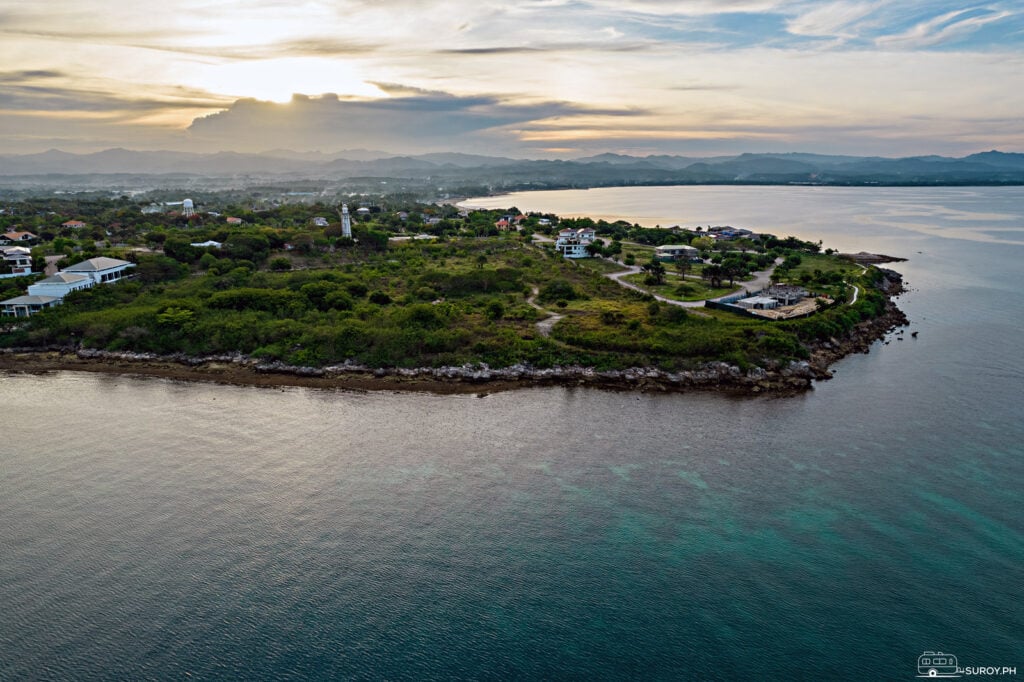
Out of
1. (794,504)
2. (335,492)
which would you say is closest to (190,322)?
(335,492)

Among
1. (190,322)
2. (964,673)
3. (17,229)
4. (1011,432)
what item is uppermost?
(17,229)

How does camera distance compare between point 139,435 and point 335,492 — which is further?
point 139,435

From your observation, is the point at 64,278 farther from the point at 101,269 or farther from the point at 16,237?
the point at 16,237

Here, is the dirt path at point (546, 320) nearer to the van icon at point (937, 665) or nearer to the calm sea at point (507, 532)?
the calm sea at point (507, 532)

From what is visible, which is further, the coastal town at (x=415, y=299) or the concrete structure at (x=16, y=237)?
the concrete structure at (x=16, y=237)

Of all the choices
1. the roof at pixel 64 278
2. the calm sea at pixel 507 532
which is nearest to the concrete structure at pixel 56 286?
the roof at pixel 64 278

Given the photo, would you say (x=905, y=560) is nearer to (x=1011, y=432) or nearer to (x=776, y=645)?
(x=776, y=645)
